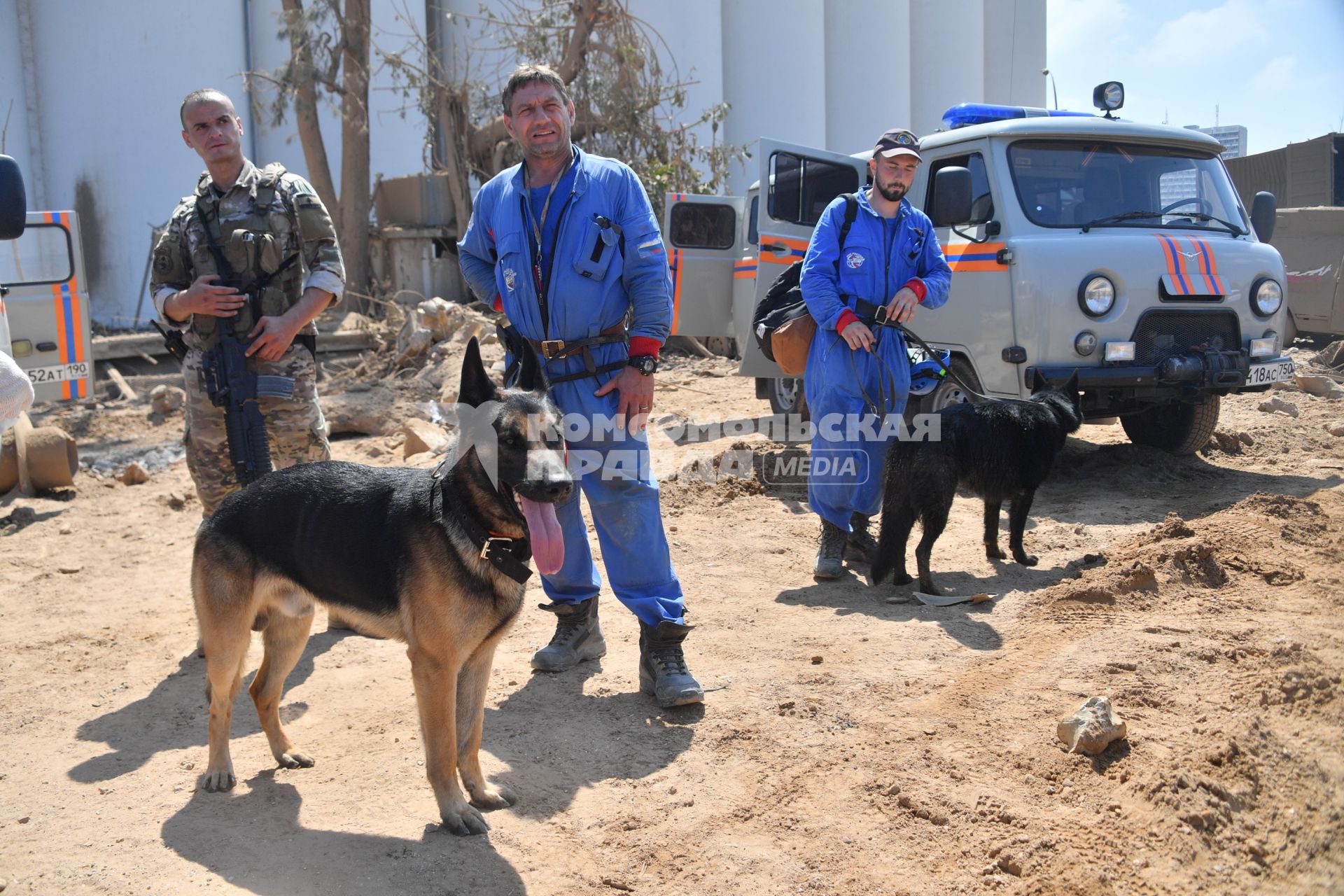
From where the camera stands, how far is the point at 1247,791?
9.16ft

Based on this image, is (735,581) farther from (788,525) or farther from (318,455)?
(318,455)

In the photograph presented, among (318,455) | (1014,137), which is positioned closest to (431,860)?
(318,455)

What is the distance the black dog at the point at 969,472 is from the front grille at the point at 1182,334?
1.20 m

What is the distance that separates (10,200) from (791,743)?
3359 millimetres

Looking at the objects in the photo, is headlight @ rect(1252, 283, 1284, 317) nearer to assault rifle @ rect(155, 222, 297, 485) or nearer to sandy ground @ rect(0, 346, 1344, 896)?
sandy ground @ rect(0, 346, 1344, 896)

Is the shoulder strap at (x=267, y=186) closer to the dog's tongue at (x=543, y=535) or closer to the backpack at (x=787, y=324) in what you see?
the dog's tongue at (x=543, y=535)

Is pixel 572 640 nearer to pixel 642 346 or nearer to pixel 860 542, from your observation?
pixel 642 346

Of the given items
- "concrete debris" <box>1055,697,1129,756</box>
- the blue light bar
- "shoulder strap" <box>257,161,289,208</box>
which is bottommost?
"concrete debris" <box>1055,697,1129,756</box>

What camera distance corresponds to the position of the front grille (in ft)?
20.0

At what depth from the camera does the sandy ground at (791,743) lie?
274 centimetres

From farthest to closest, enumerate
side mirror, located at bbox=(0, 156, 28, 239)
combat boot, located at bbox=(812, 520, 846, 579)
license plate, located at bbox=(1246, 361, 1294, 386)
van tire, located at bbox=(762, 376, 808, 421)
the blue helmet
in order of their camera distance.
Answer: van tire, located at bbox=(762, 376, 808, 421) < license plate, located at bbox=(1246, 361, 1294, 386) < the blue helmet < combat boot, located at bbox=(812, 520, 846, 579) < side mirror, located at bbox=(0, 156, 28, 239)

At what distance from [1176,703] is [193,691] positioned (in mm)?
3802

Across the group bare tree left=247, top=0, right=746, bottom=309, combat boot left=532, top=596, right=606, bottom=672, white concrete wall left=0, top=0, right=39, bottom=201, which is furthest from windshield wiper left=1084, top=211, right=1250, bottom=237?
white concrete wall left=0, top=0, right=39, bottom=201

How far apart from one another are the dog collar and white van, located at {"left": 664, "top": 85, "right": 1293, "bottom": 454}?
3.93 metres
